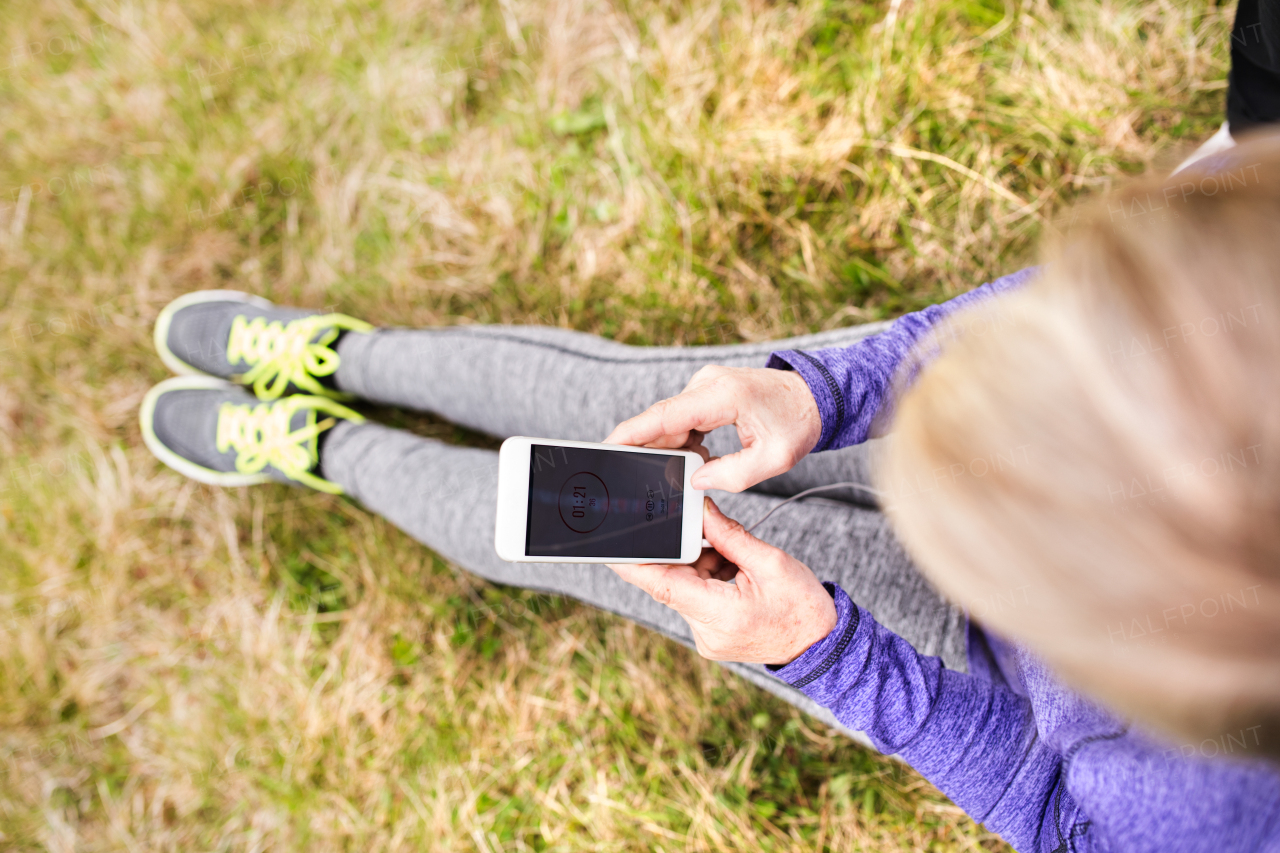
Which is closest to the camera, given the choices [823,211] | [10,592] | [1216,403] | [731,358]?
[1216,403]

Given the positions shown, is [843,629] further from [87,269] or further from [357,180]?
[87,269]

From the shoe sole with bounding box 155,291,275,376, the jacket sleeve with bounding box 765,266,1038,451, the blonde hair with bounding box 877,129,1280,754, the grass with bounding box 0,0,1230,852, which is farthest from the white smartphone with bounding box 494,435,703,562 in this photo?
the shoe sole with bounding box 155,291,275,376

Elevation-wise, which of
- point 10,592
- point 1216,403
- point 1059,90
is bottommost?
point 10,592

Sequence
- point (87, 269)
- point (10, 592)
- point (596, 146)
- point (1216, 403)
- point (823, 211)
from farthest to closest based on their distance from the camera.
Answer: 1. point (87, 269)
2. point (10, 592)
3. point (596, 146)
4. point (823, 211)
5. point (1216, 403)

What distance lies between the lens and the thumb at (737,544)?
984 millimetres

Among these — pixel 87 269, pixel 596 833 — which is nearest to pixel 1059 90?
pixel 596 833

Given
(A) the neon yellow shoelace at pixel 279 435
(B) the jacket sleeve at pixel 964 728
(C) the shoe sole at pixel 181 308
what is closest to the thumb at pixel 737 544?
(B) the jacket sleeve at pixel 964 728

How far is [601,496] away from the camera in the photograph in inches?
40.6

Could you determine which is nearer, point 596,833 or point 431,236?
point 596,833

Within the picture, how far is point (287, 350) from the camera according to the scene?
1.85 meters

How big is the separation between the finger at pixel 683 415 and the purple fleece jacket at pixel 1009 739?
149mm

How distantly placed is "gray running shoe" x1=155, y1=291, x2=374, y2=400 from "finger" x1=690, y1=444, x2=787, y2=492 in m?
1.24

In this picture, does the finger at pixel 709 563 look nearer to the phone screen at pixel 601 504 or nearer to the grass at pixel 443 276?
the phone screen at pixel 601 504

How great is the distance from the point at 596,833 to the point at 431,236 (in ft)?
5.72
